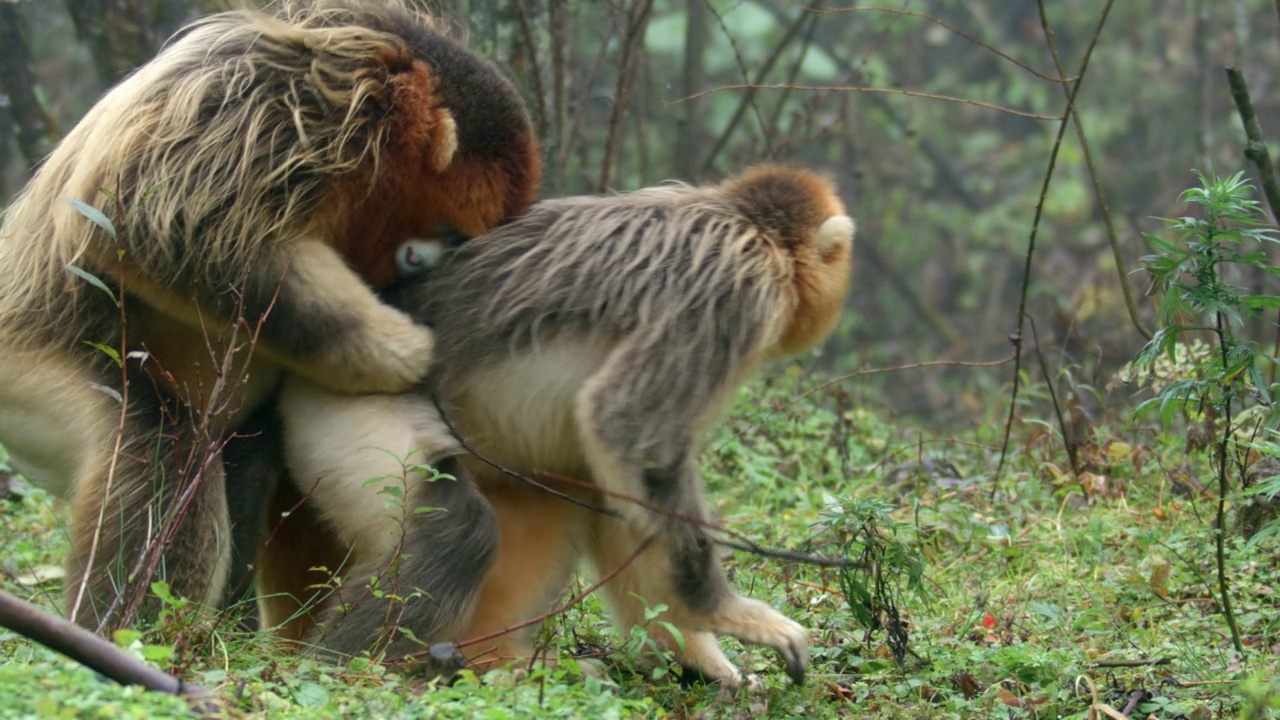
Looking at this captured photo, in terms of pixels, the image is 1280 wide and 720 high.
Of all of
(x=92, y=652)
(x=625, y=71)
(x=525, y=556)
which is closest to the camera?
(x=92, y=652)

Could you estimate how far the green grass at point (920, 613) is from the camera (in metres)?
3.39

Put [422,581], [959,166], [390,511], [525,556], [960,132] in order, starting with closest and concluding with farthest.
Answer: [422,581]
[390,511]
[525,556]
[959,166]
[960,132]

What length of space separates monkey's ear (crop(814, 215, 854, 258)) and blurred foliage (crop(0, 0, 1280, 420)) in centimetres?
509

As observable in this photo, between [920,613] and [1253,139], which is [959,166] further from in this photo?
[920,613]

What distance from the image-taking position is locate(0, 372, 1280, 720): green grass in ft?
11.1

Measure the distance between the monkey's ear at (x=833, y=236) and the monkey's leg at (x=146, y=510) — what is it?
1994mm

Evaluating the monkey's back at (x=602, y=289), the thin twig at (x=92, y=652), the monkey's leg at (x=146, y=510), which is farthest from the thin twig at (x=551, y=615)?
the thin twig at (x=92, y=652)

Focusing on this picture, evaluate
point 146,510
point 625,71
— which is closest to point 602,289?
point 146,510

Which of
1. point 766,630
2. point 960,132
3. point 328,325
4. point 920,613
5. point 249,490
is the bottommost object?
point 920,613

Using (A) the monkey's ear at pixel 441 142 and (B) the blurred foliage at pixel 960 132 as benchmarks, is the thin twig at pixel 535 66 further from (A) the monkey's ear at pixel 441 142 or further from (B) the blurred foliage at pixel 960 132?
(B) the blurred foliage at pixel 960 132

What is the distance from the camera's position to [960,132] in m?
14.5

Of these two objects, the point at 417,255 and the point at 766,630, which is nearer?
the point at 766,630

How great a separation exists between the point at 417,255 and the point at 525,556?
104cm

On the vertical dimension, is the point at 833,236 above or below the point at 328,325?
above
